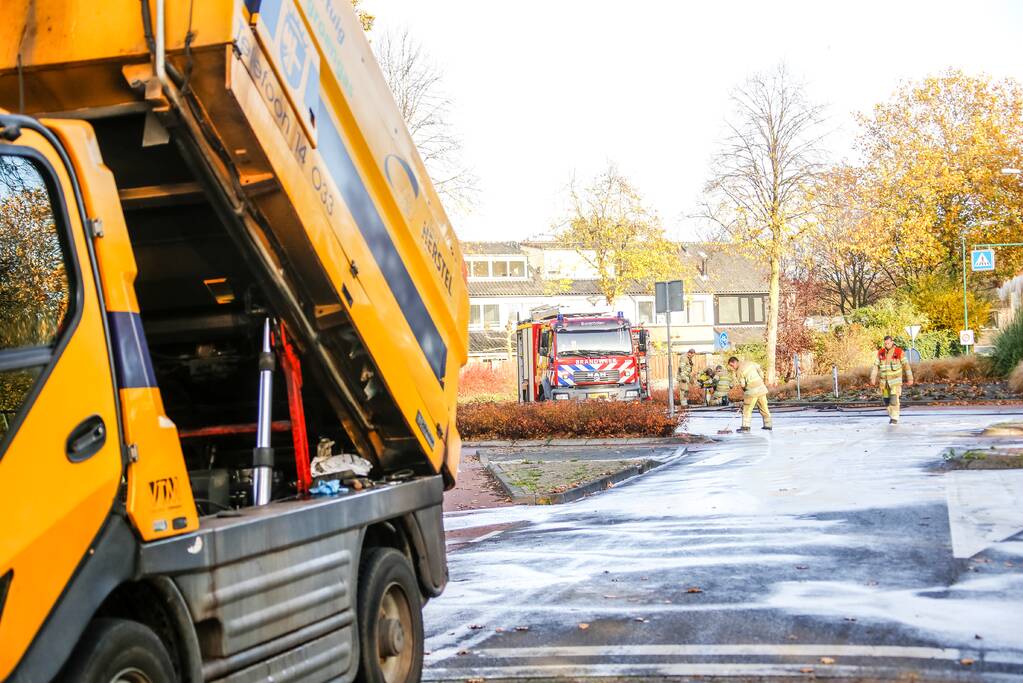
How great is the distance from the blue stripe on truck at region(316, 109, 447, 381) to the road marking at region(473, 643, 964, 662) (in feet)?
4.99

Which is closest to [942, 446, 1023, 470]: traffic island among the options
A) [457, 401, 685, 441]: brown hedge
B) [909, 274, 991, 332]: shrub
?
[457, 401, 685, 441]: brown hedge

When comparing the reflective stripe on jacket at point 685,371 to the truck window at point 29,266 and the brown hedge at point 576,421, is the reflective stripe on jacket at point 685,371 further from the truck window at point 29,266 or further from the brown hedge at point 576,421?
the truck window at point 29,266

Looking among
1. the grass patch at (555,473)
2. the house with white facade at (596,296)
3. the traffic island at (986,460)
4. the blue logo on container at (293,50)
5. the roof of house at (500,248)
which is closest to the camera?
the blue logo on container at (293,50)

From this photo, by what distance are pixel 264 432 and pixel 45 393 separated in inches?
75.5

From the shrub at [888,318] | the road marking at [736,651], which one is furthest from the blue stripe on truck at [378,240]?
the shrub at [888,318]

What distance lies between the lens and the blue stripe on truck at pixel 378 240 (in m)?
5.56

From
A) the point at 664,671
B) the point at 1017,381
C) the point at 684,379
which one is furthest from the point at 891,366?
the point at 664,671

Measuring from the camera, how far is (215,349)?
588cm

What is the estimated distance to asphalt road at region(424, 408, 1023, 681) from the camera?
641cm

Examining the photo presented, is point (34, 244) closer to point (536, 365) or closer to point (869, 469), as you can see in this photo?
point (869, 469)

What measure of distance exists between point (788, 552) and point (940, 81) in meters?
54.9

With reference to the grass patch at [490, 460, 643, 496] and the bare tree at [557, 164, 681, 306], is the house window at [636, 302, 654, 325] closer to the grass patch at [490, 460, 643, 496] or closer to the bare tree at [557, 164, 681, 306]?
the bare tree at [557, 164, 681, 306]

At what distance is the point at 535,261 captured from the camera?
8244 cm

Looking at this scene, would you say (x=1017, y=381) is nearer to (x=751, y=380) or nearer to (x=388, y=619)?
(x=751, y=380)
